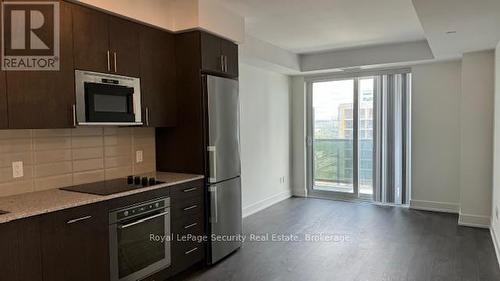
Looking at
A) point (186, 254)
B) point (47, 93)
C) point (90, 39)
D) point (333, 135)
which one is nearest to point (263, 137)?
point (333, 135)

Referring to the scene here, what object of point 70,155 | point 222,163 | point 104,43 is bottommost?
point 222,163

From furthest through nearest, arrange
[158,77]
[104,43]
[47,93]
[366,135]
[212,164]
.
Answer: [366,135] → [212,164] → [158,77] → [104,43] → [47,93]

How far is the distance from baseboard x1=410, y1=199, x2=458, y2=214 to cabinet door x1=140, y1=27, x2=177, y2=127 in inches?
162

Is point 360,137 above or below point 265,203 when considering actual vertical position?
above

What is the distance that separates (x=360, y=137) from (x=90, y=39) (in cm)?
463

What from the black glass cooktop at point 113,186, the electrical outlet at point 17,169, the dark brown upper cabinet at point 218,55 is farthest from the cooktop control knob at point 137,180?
the dark brown upper cabinet at point 218,55

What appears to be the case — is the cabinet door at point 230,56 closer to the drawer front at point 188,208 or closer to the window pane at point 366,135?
the drawer front at point 188,208

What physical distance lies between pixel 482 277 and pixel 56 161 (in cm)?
380

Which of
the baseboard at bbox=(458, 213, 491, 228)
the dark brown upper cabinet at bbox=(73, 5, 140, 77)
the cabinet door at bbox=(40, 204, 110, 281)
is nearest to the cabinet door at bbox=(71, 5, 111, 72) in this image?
the dark brown upper cabinet at bbox=(73, 5, 140, 77)

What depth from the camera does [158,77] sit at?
3.29 meters

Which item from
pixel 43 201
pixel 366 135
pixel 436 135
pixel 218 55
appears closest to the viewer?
pixel 43 201

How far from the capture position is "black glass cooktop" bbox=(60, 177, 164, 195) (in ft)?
8.65

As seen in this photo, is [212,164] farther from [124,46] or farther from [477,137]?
[477,137]

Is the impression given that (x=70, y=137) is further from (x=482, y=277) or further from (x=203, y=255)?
(x=482, y=277)
